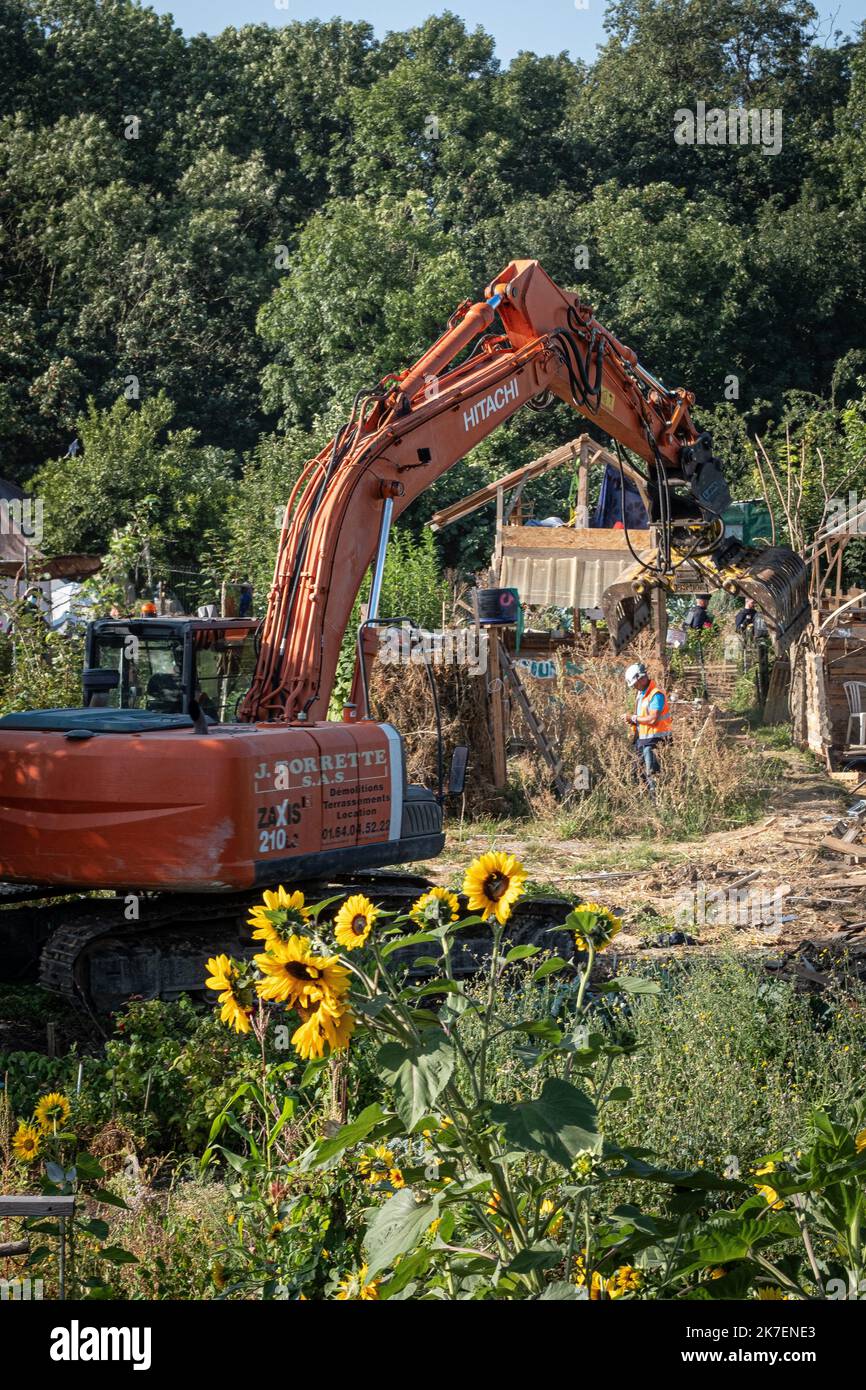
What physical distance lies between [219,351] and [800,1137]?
34.5 metres

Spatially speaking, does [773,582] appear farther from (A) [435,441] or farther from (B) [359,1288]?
(B) [359,1288]

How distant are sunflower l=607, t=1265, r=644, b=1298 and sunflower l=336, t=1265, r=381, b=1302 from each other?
51cm

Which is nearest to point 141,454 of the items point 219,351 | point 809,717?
point 219,351

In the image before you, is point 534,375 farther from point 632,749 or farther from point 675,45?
point 675,45

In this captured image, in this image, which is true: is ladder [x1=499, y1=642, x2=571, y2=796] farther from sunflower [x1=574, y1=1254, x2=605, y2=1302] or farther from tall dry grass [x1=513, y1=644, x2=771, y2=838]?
sunflower [x1=574, y1=1254, x2=605, y2=1302]

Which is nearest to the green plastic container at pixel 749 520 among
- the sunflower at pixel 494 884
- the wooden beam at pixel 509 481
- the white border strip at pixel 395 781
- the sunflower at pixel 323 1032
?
the wooden beam at pixel 509 481

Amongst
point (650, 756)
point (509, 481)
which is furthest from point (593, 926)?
point (509, 481)

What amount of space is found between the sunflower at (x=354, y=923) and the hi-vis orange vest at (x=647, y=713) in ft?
38.1

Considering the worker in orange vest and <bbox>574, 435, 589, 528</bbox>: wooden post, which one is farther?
<bbox>574, 435, 589, 528</bbox>: wooden post

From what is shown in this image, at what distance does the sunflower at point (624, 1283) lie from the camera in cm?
322

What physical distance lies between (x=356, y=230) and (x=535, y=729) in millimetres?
22008

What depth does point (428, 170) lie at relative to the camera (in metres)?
42.0

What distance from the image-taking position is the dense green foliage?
32.8 metres

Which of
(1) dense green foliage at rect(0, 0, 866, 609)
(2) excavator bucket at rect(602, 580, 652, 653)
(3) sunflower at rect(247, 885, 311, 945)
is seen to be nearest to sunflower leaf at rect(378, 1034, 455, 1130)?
(3) sunflower at rect(247, 885, 311, 945)
